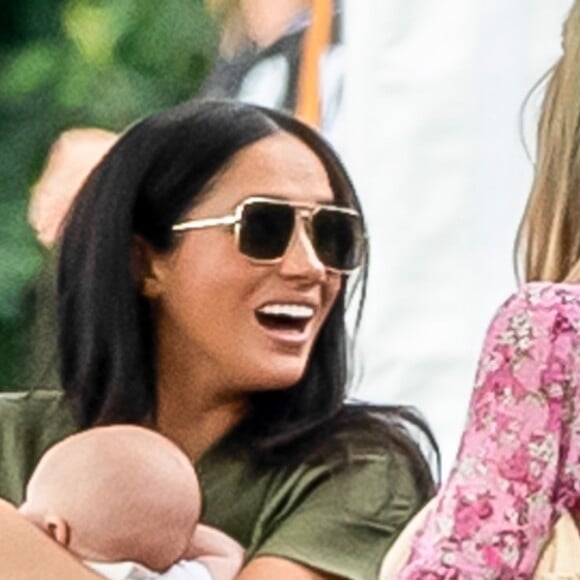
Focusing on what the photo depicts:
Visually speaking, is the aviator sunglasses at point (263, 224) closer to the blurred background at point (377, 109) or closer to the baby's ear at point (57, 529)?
the blurred background at point (377, 109)

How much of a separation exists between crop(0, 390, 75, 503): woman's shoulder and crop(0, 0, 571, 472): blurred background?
0.05 ft

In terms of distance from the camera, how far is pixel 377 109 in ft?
3.73

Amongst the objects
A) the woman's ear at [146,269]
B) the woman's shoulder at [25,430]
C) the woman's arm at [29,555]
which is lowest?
the woman's arm at [29,555]

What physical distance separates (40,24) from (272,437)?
0.34 meters

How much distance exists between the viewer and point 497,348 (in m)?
0.95

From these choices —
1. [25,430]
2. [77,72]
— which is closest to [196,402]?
[25,430]

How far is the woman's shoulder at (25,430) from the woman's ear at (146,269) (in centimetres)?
10

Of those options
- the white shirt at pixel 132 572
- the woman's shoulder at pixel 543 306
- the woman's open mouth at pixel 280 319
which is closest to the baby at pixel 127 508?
the white shirt at pixel 132 572

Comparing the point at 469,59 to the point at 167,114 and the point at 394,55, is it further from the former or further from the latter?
the point at 167,114

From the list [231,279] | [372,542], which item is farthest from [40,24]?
[372,542]

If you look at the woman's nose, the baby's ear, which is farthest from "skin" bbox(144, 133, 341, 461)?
the baby's ear

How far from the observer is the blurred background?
1.11m

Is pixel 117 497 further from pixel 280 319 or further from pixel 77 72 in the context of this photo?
pixel 77 72

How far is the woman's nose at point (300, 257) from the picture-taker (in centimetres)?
107
